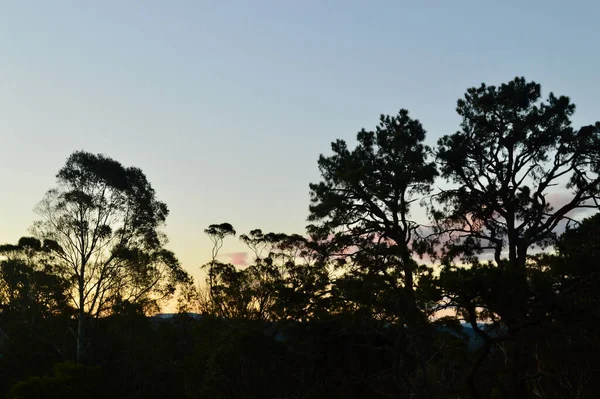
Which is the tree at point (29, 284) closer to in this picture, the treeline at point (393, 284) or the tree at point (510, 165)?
the treeline at point (393, 284)

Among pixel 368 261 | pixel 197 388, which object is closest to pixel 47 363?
pixel 197 388

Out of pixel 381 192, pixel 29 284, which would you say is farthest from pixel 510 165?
pixel 29 284

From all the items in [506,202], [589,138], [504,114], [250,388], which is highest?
[504,114]

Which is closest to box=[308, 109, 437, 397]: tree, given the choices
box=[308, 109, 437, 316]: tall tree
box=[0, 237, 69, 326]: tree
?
box=[308, 109, 437, 316]: tall tree

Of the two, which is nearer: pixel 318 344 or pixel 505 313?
pixel 505 313

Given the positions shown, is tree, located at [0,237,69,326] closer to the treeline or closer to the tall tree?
the treeline

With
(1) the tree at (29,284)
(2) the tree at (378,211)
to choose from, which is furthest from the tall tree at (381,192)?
(1) the tree at (29,284)

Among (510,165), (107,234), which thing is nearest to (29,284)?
(107,234)

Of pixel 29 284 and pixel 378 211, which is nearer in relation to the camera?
pixel 378 211

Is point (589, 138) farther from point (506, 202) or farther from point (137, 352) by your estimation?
point (137, 352)

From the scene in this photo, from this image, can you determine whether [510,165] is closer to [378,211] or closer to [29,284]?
[378,211]

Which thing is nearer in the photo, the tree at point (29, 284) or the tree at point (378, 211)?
the tree at point (378, 211)

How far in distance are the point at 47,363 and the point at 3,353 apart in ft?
11.5

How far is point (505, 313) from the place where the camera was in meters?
14.0
